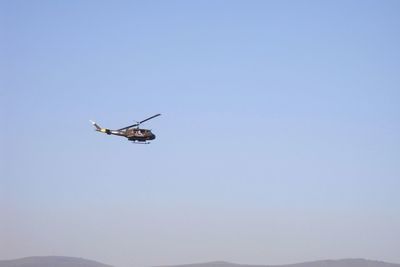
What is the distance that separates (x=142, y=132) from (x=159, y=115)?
8.92 metres

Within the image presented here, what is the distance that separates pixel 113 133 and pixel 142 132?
4504 millimetres

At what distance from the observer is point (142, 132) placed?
88.8 m

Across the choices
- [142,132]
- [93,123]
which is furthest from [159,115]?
[93,123]

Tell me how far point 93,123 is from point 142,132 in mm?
7814

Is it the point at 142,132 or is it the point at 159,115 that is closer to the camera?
the point at 159,115

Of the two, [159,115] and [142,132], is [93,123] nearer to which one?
[142,132]

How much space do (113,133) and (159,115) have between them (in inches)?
489

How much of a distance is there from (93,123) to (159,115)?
1511cm

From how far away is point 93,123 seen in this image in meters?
92.1

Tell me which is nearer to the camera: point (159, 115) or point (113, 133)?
point (159, 115)

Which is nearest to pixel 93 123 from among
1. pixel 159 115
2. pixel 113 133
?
pixel 113 133

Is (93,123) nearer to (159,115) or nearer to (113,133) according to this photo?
(113,133)

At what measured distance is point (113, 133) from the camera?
9075 cm

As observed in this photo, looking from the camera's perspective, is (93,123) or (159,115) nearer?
(159,115)
